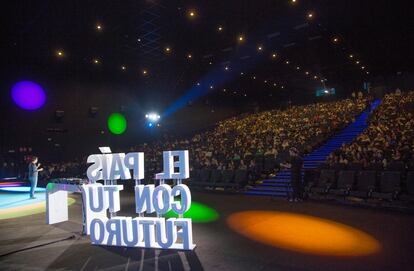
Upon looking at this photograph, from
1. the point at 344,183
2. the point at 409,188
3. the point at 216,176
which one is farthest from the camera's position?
the point at 216,176

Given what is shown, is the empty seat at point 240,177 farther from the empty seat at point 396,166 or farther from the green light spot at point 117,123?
the green light spot at point 117,123

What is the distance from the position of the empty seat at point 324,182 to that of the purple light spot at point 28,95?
56.1ft

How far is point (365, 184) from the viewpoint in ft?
27.3

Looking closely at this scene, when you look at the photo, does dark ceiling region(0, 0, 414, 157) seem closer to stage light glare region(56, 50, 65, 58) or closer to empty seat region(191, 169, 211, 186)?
stage light glare region(56, 50, 65, 58)

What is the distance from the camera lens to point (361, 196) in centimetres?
810

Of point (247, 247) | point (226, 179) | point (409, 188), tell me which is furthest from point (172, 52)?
point (247, 247)

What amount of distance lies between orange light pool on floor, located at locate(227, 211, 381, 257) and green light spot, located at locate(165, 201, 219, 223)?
46 cm

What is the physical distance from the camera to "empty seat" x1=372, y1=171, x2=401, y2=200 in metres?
7.58

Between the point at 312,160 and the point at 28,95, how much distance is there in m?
16.6

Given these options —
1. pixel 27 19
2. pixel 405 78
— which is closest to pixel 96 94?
pixel 27 19

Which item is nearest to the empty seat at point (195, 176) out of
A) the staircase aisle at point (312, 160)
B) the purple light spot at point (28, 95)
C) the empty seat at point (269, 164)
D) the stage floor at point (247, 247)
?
the staircase aisle at point (312, 160)

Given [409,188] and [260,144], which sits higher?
[260,144]

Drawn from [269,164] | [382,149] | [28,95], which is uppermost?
[28,95]

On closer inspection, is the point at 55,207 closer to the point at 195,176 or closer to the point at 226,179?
the point at 226,179
